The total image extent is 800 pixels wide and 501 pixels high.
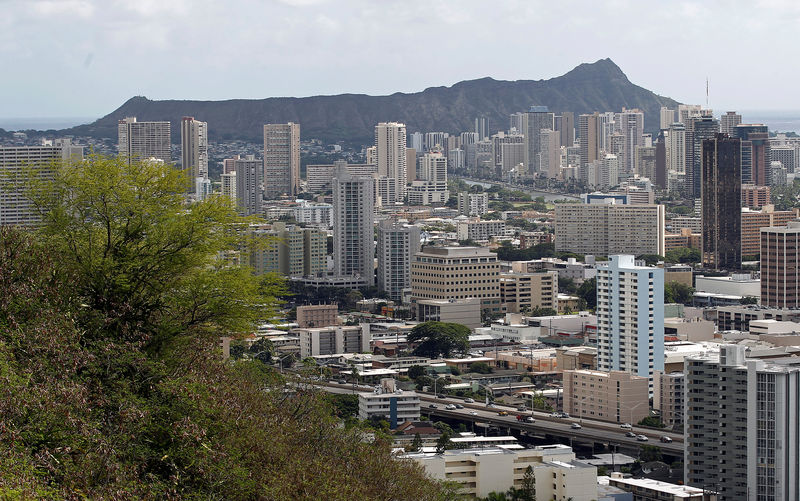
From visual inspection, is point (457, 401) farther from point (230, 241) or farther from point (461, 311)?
point (230, 241)

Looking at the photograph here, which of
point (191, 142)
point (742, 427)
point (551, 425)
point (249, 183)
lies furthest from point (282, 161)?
point (742, 427)

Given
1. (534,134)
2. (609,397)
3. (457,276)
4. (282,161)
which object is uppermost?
(534,134)

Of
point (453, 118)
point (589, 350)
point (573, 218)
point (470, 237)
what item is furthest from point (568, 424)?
point (453, 118)

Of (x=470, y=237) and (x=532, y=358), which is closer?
(x=532, y=358)

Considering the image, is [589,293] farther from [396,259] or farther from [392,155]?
[392,155]

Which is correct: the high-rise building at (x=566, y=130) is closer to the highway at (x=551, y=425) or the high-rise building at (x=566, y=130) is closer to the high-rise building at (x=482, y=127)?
the high-rise building at (x=482, y=127)
